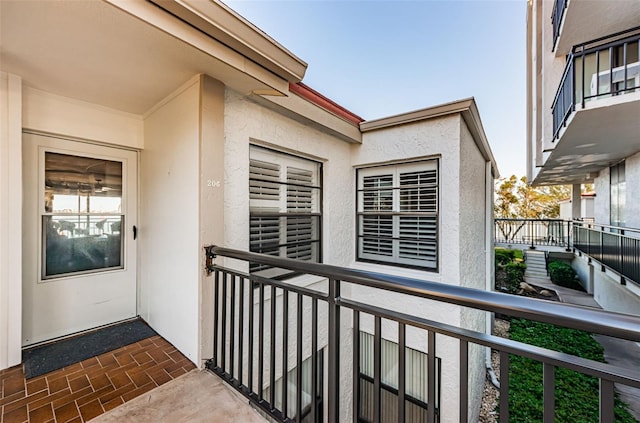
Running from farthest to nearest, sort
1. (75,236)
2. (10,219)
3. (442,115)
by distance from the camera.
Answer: (442,115) < (75,236) < (10,219)

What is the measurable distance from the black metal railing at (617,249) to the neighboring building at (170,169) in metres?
4.90

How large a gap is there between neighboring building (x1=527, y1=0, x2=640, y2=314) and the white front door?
6.90 meters

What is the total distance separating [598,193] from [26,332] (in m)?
15.2

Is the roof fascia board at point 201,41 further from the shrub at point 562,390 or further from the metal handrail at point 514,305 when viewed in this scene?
the shrub at point 562,390

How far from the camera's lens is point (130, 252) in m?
3.05

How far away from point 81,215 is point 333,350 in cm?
297

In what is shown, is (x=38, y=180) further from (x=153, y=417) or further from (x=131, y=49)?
(x=153, y=417)

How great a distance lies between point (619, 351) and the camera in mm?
6117

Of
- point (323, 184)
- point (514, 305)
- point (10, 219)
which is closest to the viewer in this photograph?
point (514, 305)

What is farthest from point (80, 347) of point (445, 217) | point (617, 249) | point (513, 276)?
point (513, 276)

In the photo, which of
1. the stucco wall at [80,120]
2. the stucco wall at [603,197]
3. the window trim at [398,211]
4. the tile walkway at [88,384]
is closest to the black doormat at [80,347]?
the tile walkway at [88,384]

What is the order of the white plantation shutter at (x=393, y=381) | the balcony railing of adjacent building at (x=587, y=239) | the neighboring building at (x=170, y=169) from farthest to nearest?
the balcony railing of adjacent building at (x=587, y=239) < the white plantation shutter at (x=393, y=381) < the neighboring building at (x=170, y=169)

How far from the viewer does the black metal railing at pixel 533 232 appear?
12.9 metres

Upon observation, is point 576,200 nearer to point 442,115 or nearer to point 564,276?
point 564,276
